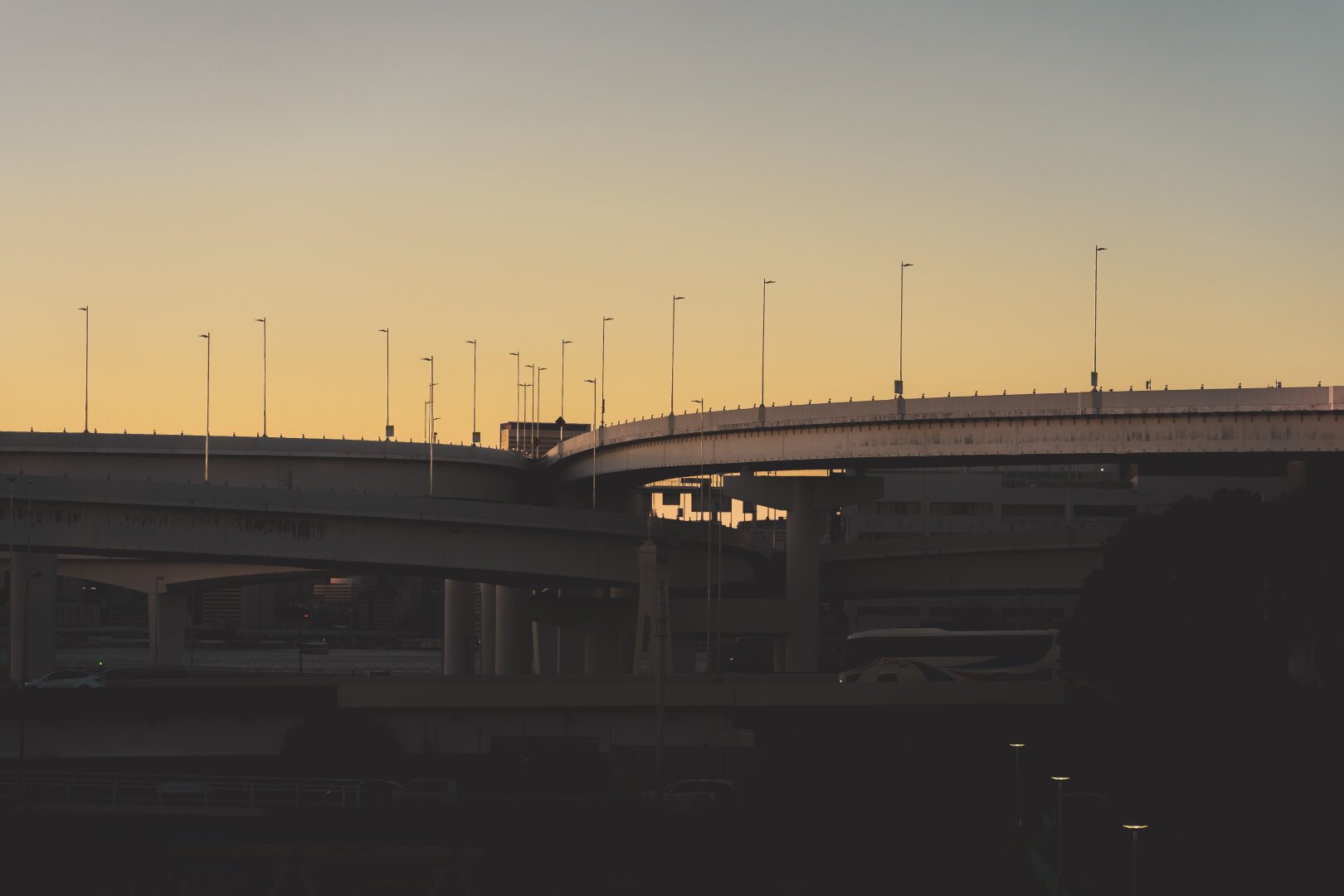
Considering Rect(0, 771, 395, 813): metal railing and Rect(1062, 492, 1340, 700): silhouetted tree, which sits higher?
Rect(1062, 492, 1340, 700): silhouetted tree

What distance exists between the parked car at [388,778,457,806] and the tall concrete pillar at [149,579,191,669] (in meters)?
99.9

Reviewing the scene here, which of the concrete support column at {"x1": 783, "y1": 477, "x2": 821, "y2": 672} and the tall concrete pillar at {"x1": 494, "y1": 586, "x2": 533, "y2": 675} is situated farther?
the tall concrete pillar at {"x1": 494, "y1": 586, "x2": 533, "y2": 675}

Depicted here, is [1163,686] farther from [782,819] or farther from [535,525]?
[535,525]

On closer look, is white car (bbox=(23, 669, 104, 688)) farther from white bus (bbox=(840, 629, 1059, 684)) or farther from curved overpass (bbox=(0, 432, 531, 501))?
white bus (bbox=(840, 629, 1059, 684))

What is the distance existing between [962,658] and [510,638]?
50463 mm

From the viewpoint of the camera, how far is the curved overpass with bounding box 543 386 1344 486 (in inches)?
3334

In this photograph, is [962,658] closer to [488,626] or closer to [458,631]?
[458,631]

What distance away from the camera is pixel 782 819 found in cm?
6000

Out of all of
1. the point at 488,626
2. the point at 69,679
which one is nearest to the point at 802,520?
the point at 488,626

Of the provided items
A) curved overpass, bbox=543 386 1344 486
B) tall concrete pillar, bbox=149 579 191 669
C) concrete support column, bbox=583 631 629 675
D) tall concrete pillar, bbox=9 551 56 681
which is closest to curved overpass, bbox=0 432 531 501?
tall concrete pillar, bbox=9 551 56 681

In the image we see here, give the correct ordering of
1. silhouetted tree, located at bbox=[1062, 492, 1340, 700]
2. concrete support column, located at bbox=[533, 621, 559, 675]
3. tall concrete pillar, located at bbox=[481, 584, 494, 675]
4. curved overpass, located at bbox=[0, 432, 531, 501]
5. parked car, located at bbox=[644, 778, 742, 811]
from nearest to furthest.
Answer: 1. silhouetted tree, located at bbox=[1062, 492, 1340, 700]
2. parked car, located at bbox=[644, 778, 742, 811]
3. curved overpass, located at bbox=[0, 432, 531, 501]
4. tall concrete pillar, located at bbox=[481, 584, 494, 675]
5. concrete support column, located at bbox=[533, 621, 559, 675]

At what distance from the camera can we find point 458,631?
458 ft

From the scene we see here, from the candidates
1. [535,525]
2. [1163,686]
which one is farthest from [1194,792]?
[535,525]

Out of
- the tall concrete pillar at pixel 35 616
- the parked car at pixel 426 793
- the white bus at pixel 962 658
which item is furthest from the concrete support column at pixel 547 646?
the parked car at pixel 426 793
